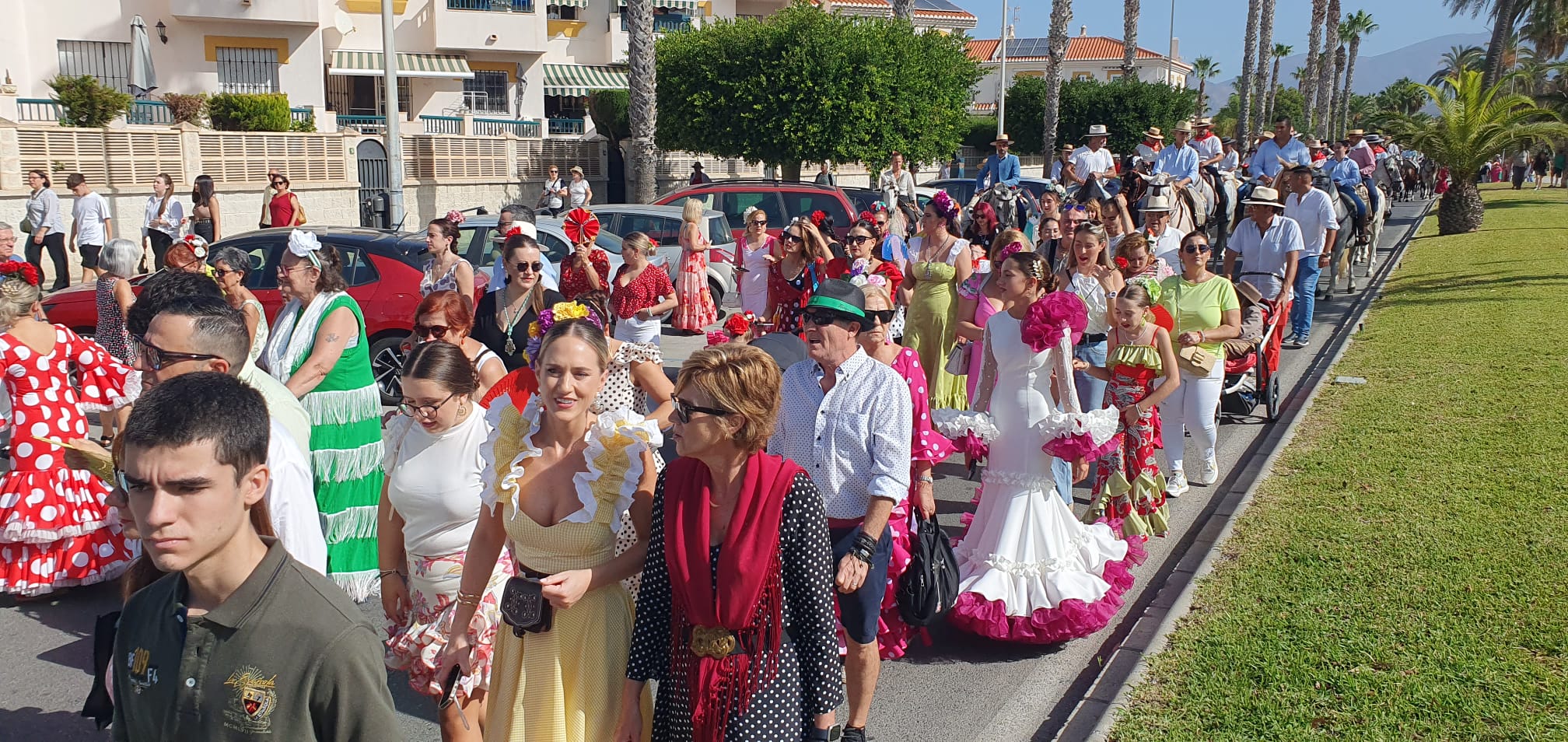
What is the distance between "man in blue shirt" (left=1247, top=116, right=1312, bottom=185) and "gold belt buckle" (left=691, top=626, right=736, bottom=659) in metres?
17.4

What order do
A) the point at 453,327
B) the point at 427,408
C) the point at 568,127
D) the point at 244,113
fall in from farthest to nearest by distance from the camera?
the point at 568,127
the point at 244,113
the point at 453,327
the point at 427,408

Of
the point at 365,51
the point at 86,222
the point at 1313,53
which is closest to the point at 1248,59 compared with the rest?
the point at 1313,53

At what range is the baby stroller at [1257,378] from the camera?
32.4ft

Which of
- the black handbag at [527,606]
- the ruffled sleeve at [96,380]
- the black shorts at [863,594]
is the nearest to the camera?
the black handbag at [527,606]

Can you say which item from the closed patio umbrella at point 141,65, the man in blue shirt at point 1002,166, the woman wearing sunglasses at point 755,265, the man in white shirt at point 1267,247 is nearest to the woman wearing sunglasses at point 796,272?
the woman wearing sunglasses at point 755,265

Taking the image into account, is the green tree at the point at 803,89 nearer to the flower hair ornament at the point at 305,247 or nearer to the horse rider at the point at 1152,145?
the horse rider at the point at 1152,145

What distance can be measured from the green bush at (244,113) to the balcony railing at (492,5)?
42.7ft

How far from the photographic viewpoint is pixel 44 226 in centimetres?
1773

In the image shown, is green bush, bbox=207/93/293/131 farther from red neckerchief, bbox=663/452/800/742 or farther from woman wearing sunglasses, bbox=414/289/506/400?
red neckerchief, bbox=663/452/800/742

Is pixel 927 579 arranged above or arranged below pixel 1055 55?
below

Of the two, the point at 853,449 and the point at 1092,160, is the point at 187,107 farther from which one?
the point at 853,449

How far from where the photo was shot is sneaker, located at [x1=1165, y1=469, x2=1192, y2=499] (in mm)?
8211

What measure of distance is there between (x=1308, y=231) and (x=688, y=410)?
38.6 feet

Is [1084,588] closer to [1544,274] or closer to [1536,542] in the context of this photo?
[1536,542]
